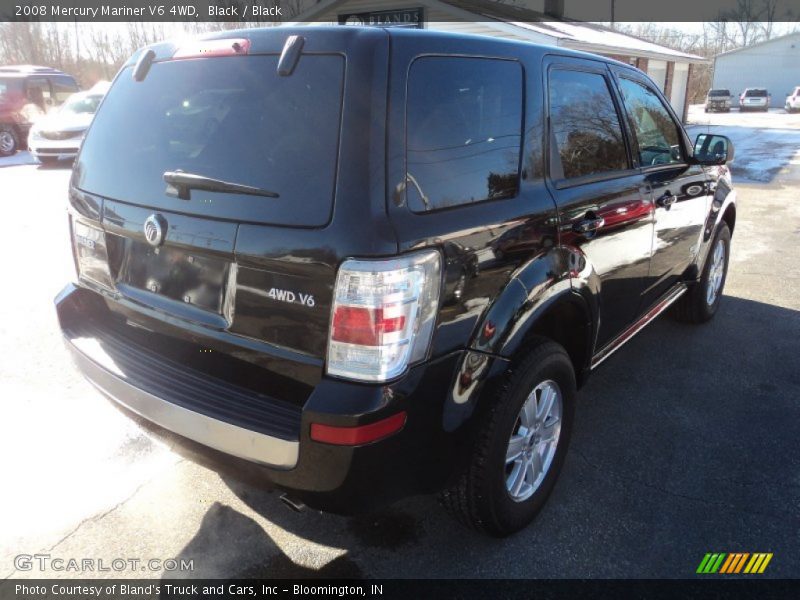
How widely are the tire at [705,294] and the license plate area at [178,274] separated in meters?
3.81

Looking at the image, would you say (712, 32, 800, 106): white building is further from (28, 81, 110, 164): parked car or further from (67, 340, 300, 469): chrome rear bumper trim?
(67, 340, 300, 469): chrome rear bumper trim

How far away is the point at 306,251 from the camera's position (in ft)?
6.22

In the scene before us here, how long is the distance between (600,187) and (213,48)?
1.77 metres

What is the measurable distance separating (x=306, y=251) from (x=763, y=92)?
161 ft

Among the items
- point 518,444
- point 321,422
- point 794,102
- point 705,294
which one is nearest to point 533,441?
point 518,444

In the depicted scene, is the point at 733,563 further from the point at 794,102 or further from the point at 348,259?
the point at 794,102

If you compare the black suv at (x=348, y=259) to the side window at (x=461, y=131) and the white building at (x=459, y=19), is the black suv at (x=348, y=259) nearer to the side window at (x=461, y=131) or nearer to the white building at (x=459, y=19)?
the side window at (x=461, y=131)

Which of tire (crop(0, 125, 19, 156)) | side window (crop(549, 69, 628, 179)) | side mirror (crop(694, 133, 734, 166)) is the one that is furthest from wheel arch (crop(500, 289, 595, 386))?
tire (crop(0, 125, 19, 156))

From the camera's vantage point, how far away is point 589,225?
2.75 metres

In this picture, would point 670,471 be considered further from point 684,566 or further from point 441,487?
point 441,487

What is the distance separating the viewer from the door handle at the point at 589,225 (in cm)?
268

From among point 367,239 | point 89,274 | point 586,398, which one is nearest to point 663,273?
point 586,398

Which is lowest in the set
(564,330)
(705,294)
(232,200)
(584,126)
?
(705,294)

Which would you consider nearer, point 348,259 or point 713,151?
point 348,259
